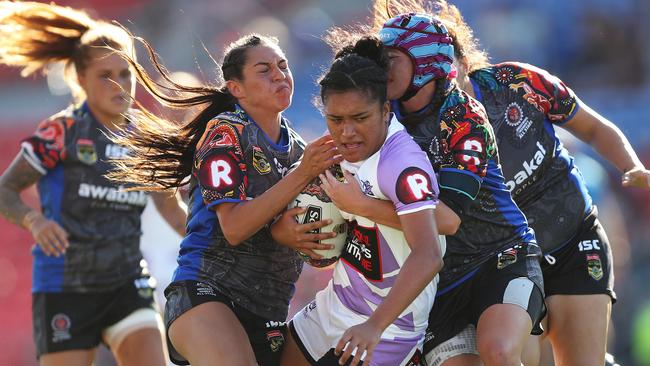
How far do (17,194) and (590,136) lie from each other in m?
3.42

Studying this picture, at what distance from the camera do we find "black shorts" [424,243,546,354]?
167 inches

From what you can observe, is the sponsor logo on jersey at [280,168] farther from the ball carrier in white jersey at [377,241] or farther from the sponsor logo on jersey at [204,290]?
the sponsor logo on jersey at [204,290]

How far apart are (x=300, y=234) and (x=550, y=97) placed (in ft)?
5.02

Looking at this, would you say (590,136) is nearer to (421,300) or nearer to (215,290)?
(421,300)

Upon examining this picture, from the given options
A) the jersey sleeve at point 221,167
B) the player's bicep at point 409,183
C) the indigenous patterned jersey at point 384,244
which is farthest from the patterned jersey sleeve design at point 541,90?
the jersey sleeve at point 221,167

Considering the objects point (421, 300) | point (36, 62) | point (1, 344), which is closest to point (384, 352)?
point (421, 300)

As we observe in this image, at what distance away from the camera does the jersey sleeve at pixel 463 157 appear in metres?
4.07

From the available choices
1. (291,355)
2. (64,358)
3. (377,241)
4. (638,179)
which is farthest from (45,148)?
(638,179)

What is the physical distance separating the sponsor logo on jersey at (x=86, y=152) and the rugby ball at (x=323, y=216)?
2396 millimetres

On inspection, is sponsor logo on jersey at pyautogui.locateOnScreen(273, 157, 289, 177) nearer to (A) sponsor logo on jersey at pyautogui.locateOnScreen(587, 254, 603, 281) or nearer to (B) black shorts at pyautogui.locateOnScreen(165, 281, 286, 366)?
(B) black shorts at pyautogui.locateOnScreen(165, 281, 286, 366)

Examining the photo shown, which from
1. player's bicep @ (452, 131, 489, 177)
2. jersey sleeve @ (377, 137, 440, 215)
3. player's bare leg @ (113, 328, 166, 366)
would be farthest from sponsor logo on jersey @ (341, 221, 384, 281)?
player's bare leg @ (113, 328, 166, 366)

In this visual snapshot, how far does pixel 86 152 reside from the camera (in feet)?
20.6

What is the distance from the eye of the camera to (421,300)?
13.7 feet

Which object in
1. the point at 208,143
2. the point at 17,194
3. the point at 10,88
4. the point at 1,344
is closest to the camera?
the point at 208,143
